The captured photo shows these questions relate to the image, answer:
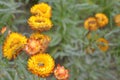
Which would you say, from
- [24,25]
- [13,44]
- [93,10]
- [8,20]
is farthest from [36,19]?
[93,10]

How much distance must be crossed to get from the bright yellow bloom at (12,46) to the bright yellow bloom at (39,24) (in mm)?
174

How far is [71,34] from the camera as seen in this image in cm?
305

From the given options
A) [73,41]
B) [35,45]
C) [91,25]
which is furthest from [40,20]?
[91,25]

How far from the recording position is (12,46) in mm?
2072

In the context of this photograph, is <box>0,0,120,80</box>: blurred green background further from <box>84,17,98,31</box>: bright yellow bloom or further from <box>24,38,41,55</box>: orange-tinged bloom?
<box>24,38,41,55</box>: orange-tinged bloom

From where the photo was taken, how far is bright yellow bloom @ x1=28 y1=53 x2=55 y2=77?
1.99 m

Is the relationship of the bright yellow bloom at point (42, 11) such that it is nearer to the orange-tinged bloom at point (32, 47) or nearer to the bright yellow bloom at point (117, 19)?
the orange-tinged bloom at point (32, 47)

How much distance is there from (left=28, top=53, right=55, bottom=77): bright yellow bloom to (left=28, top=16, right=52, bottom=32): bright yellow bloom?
26 centimetres

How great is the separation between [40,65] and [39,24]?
328mm

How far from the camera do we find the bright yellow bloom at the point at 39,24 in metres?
2.28

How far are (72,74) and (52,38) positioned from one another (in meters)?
0.35

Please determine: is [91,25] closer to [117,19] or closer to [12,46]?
[117,19]

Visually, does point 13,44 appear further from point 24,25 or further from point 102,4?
point 102,4

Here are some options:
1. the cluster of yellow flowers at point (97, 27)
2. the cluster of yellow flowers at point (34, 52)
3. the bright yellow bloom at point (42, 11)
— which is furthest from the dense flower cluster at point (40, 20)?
the cluster of yellow flowers at point (97, 27)
